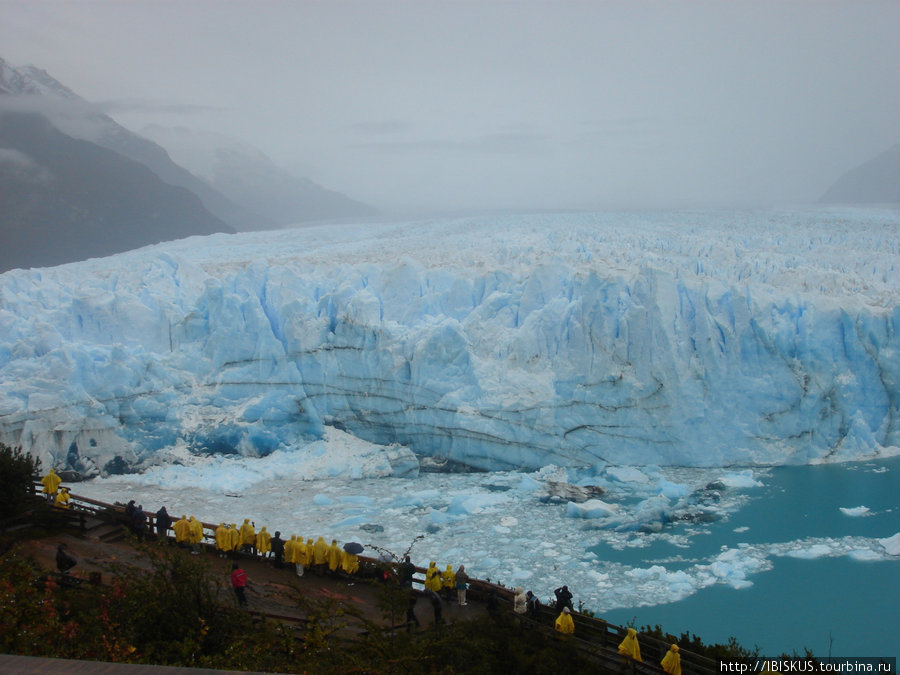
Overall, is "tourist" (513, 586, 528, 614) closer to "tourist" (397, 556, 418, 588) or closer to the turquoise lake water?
"tourist" (397, 556, 418, 588)

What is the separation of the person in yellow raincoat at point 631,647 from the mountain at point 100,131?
37832mm

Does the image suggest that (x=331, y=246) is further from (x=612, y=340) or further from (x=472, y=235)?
(x=612, y=340)

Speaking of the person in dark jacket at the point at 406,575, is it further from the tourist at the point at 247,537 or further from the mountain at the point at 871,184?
the mountain at the point at 871,184

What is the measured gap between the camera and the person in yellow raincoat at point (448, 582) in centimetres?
764

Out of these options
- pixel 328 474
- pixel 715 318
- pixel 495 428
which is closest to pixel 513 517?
pixel 495 428

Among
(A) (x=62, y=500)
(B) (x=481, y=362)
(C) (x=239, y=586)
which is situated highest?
(B) (x=481, y=362)

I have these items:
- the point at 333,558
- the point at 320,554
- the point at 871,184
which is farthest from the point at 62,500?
the point at 871,184

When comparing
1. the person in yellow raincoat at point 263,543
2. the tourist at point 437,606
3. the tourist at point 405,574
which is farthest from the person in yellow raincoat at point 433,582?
the person in yellow raincoat at point 263,543

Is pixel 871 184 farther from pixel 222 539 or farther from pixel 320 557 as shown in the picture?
pixel 222 539

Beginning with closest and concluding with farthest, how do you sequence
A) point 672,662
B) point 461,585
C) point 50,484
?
point 672,662 < point 461,585 < point 50,484

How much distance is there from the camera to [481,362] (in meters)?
15.4

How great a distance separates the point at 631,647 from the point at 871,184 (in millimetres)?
31484

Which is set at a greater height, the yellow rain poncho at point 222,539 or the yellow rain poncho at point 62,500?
the yellow rain poncho at point 62,500

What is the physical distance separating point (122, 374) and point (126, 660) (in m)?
11.5
